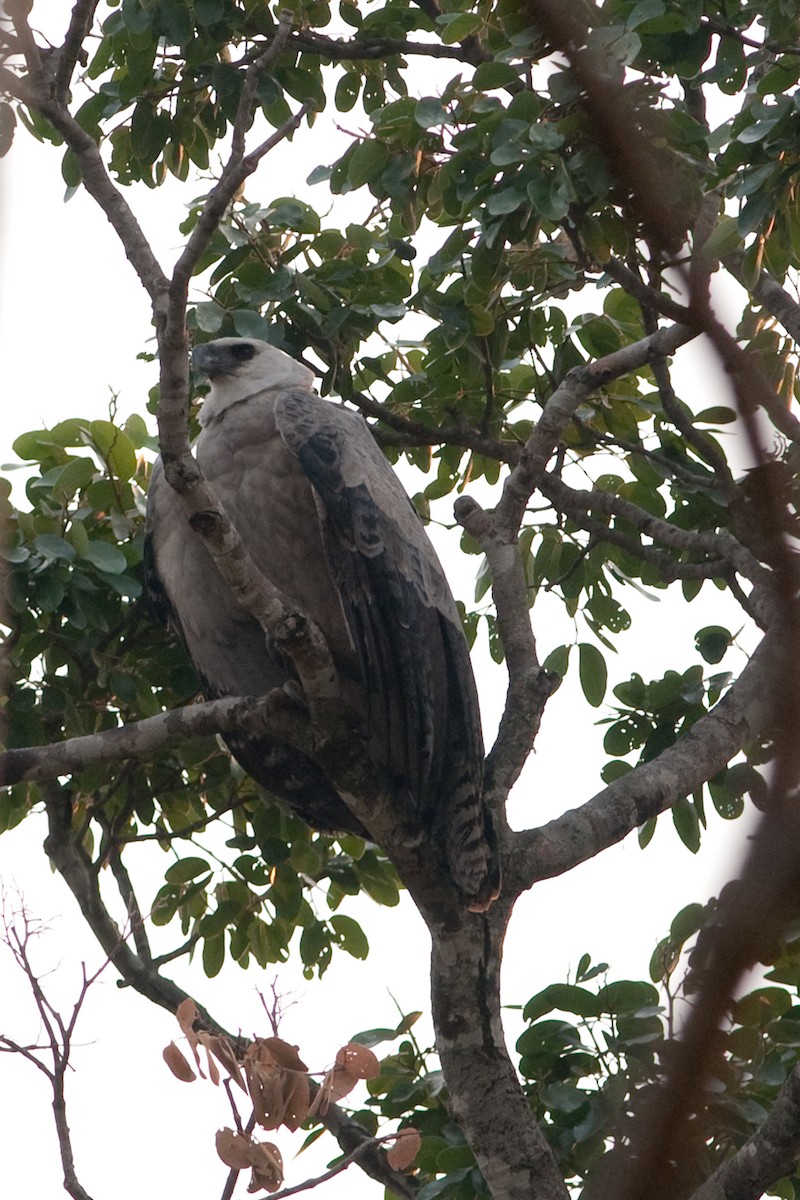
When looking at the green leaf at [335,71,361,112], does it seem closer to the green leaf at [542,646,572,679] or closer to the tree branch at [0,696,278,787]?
the green leaf at [542,646,572,679]

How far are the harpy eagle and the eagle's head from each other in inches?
4.6

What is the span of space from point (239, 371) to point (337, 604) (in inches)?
49.0

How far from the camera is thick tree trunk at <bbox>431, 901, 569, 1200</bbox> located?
3.47 m

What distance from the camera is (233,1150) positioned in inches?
93.3

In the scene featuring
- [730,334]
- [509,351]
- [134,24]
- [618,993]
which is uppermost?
[134,24]

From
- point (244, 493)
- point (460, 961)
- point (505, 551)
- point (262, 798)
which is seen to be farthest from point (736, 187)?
point (262, 798)

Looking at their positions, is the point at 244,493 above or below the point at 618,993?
above

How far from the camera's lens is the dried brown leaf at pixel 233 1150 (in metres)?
2.36

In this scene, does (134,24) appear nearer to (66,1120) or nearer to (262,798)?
(262,798)

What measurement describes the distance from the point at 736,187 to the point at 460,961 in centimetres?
227

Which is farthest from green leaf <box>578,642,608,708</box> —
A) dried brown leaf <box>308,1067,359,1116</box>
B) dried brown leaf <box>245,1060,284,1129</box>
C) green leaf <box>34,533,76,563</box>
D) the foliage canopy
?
dried brown leaf <box>245,1060,284,1129</box>

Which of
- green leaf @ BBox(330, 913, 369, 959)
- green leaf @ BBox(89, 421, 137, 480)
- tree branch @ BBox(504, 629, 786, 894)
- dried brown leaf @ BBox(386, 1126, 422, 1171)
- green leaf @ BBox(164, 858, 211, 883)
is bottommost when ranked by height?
dried brown leaf @ BBox(386, 1126, 422, 1171)

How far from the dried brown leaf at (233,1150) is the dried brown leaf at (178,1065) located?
177 millimetres

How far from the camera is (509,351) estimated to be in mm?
4988
